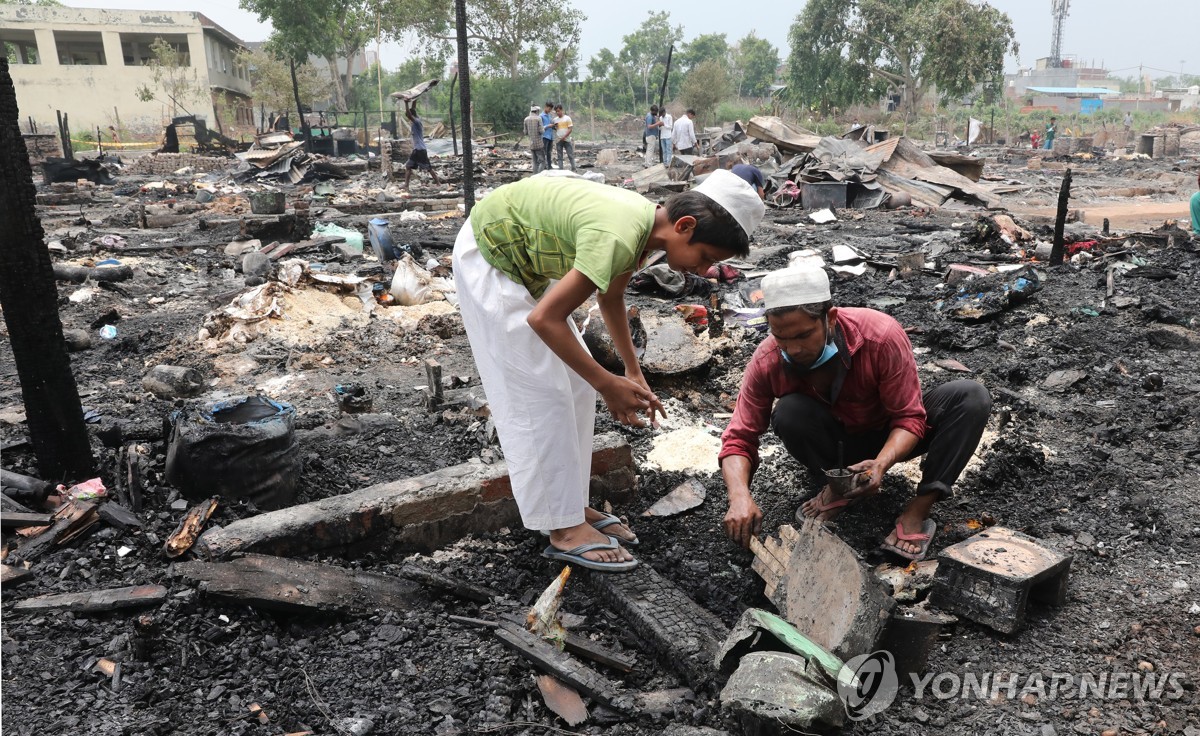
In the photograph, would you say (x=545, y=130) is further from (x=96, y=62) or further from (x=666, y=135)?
(x=96, y=62)

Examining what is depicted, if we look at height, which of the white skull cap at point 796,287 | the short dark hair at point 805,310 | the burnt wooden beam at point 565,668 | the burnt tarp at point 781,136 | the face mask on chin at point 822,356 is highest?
the burnt tarp at point 781,136

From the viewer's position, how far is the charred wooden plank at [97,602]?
2.58 metres

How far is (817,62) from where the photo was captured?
39906 millimetres

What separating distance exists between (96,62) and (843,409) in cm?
4908

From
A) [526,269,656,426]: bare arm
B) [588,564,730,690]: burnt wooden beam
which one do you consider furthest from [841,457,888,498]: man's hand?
→ [526,269,656,426]: bare arm

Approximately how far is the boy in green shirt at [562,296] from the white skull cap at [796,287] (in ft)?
0.67

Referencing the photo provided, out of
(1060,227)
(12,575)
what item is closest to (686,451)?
(12,575)

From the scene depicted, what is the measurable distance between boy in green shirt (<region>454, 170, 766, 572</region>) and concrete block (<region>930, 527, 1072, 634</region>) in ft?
3.57

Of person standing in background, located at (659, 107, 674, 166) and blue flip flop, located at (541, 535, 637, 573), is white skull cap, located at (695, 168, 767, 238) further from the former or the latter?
person standing in background, located at (659, 107, 674, 166)

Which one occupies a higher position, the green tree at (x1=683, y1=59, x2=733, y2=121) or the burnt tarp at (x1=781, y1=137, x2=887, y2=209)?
the green tree at (x1=683, y1=59, x2=733, y2=121)

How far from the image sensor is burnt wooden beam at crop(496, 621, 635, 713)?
2.30m

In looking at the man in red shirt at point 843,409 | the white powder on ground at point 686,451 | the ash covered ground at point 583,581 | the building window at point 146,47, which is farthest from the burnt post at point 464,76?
the building window at point 146,47

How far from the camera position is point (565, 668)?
2387 millimetres

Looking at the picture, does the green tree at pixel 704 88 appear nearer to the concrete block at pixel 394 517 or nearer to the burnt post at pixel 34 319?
the concrete block at pixel 394 517
